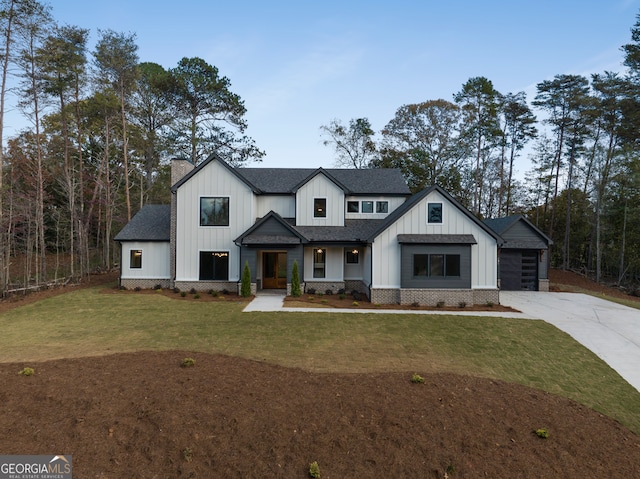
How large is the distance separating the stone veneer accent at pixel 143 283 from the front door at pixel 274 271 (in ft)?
18.9

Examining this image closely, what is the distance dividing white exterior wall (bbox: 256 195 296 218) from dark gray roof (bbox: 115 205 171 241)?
574 cm

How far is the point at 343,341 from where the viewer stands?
9.38 meters

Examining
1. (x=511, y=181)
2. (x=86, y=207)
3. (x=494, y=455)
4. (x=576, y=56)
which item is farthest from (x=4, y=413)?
(x=511, y=181)

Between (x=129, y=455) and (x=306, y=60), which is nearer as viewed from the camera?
(x=129, y=455)

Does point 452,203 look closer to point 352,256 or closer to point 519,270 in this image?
point 352,256

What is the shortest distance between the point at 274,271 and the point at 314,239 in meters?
3.48

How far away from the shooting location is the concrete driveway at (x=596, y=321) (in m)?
8.56

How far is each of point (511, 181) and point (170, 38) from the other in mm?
34288

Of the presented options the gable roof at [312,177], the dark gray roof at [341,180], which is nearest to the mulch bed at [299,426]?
the gable roof at [312,177]

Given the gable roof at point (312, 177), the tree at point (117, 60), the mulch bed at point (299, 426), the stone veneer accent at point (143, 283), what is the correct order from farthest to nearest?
the tree at point (117, 60), the gable roof at point (312, 177), the stone veneer accent at point (143, 283), the mulch bed at point (299, 426)

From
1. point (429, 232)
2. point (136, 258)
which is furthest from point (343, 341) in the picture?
point (136, 258)

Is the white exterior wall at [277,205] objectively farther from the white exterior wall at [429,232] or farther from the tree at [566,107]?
the tree at [566,107]

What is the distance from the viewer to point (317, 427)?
5129 mm

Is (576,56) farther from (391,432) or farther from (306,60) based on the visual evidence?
(391,432)
